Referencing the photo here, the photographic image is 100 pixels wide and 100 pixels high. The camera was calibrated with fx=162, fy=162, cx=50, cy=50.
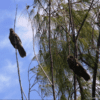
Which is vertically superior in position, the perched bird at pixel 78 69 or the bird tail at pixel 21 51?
the bird tail at pixel 21 51

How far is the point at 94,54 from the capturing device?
230cm

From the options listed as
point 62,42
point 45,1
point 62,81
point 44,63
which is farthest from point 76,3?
point 62,81

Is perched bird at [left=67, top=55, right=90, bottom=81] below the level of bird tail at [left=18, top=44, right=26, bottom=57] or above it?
below

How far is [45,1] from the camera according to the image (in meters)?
2.32

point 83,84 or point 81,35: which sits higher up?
point 81,35

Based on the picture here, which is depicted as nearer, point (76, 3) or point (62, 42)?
point (62, 42)

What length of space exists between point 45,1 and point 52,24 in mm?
343

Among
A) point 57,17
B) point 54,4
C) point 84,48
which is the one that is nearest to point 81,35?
point 84,48

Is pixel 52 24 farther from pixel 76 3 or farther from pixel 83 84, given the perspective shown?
pixel 83 84

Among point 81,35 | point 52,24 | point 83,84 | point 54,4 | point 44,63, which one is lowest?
point 83,84

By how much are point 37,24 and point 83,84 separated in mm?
1083

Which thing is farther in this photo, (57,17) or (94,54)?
(57,17)

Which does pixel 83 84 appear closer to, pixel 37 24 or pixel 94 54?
pixel 94 54

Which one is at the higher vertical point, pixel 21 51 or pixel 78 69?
pixel 21 51
